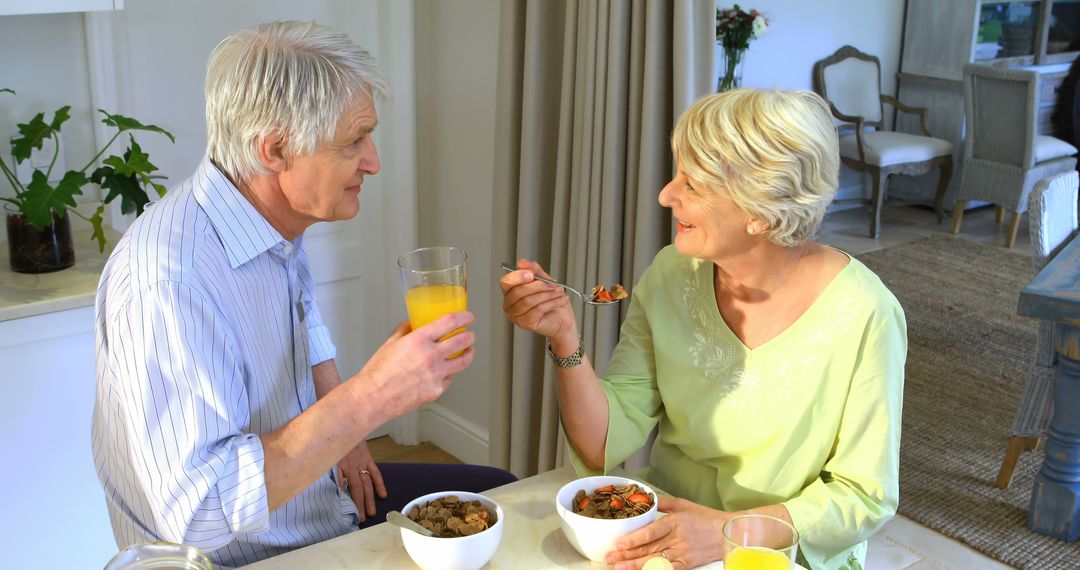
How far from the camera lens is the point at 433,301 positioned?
4.76 feet

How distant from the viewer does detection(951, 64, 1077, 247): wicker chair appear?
20.6 feet

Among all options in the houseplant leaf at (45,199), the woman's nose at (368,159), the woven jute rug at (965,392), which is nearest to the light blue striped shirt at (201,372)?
the woman's nose at (368,159)

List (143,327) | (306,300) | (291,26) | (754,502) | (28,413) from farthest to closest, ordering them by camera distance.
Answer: (28,413) < (306,300) < (754,502) < (291,26) < (143,327)

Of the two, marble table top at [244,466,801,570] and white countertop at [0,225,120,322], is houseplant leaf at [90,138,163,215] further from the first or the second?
marble table top at [244,466,801,570]

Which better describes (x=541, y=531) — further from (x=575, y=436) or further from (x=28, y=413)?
(x=28, y=413)

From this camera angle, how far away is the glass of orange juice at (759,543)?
1.19 meters

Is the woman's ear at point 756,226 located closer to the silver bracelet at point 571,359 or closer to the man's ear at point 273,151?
the silver bracelet at point 571,359

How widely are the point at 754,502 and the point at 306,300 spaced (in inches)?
36.0

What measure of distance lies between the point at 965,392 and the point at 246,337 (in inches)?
140

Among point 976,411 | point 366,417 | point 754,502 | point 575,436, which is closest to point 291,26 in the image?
point 366,417

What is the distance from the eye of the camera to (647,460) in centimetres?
262

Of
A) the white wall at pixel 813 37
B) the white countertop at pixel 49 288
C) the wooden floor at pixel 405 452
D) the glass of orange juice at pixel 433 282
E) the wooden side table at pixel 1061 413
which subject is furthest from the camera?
the white wall at pixel 813 37

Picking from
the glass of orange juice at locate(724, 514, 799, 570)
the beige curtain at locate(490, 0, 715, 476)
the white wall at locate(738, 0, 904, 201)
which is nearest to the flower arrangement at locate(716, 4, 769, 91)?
the white wall at locate(738, 0, 904, 201)

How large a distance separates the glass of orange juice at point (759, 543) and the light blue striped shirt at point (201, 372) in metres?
0.64
